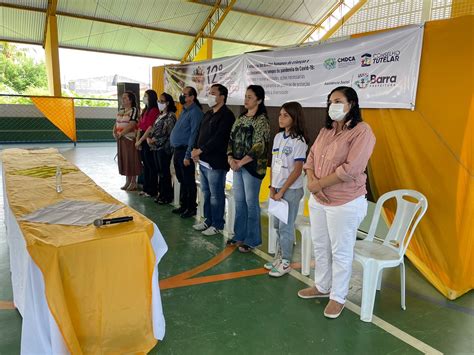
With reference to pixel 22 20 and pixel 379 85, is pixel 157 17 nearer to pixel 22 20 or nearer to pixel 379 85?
pixel 22 20

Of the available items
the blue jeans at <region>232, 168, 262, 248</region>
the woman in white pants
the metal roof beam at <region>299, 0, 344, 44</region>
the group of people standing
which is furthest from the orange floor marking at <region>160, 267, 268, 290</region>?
the metal roof beam at <region>299, 0, 344, 44</region>

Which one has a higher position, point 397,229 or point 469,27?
point 469,27

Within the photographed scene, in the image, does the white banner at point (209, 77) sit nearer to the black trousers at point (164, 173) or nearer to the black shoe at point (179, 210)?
the black trousers at point (164, 173)

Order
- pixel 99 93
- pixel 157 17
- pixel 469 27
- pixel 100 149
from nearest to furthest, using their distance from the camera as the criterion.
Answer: pixel 469 27, pixel 100 149, pixel 157 17, pixel 99 93

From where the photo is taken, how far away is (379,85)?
9.66 feet

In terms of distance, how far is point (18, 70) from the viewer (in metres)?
18.4

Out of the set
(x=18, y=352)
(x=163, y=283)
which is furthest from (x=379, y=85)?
(x=18, y=352)

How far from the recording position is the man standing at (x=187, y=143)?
4051 millimetres

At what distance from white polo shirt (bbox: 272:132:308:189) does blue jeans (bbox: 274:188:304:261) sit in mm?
67

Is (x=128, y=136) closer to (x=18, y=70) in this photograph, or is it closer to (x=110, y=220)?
(x=110, y=220)

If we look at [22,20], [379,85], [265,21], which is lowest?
[379,85]

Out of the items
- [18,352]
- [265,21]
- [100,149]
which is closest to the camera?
[18,352]

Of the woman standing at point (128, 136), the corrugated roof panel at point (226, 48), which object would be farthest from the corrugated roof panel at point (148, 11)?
the woman standing at point (128, 136)

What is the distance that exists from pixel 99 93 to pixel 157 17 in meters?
12.5
